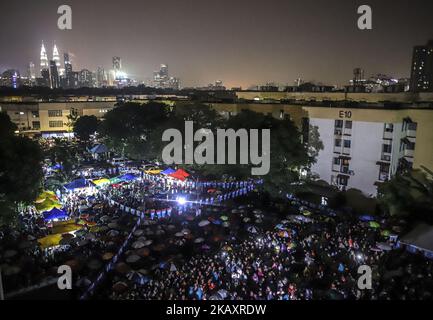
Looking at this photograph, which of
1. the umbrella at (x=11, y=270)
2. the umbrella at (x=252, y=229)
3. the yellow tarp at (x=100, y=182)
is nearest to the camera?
the umbrella at (x=11, y=270)

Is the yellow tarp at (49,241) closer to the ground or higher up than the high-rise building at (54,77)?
closer to the ground

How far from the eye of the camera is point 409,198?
1917cm

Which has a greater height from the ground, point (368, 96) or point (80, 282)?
point (368, 96)

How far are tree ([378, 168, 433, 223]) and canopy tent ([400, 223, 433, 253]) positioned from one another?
2.37m

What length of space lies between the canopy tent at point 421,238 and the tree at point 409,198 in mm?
2365

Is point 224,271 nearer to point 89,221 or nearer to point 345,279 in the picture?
point 345,279

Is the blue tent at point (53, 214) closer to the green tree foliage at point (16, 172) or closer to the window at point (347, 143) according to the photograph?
the green tree foliage at point (16, 172)

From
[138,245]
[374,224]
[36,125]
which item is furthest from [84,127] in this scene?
[374,224]

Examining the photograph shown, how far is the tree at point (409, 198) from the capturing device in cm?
1878

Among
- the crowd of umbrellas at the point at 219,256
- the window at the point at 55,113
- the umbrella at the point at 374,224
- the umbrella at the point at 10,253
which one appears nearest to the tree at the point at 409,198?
the umbrella at the point at 374,224

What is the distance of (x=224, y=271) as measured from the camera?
1449cm

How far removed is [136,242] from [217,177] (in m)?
14.0

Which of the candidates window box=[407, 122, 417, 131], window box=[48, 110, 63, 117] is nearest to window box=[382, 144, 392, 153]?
window box=[407, 122, 417, 131]
